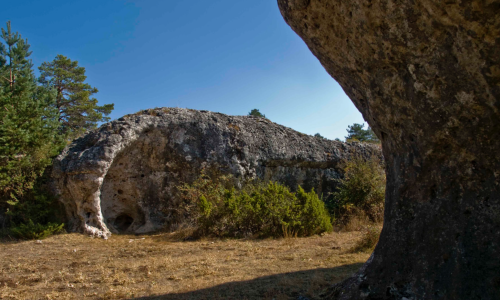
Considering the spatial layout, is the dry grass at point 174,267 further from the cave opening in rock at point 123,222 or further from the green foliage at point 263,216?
the cave opening in rock at point 123,222

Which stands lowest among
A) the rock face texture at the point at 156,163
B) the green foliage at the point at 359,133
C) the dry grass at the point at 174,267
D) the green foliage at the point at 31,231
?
the dry grass at the point at 174,267

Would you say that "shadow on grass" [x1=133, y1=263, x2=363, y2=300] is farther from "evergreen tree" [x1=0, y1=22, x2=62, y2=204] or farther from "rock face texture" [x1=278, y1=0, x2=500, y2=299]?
"evergreen tree" [x1=0, y1=22, x2=62, y2=204]

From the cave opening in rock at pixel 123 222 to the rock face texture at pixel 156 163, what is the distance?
0.10 feet

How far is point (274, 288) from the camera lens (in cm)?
400

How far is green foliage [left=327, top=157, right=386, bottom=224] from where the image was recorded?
10.0m

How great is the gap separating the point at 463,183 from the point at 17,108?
Answer: 11.5m

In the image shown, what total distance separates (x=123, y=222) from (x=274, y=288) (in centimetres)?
774

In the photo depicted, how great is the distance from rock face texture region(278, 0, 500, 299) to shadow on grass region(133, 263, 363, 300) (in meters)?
0.75

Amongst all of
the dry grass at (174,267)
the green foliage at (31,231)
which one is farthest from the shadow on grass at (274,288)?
the green foliage at (31,231)

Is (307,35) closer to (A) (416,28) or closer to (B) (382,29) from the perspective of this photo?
(B) (382,29)

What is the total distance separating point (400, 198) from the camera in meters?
3.04

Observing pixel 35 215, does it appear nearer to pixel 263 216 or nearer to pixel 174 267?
pixel 174 267

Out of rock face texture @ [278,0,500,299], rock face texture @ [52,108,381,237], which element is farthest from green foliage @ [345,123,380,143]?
rock face texture @ [278,0,500,299]

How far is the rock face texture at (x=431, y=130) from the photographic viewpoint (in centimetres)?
240
